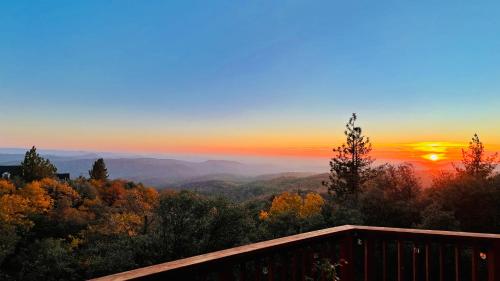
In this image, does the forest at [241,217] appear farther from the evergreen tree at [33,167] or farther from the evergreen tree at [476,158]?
the evergreen tree at [33,167]

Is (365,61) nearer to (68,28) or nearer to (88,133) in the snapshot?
(68,28)

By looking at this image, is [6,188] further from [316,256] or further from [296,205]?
[316,256]

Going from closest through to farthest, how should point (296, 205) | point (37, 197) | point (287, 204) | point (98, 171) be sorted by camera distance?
1. point (296, 205)
2. point (287, 204)
3. point (37, 197)
4. point (98, 171)

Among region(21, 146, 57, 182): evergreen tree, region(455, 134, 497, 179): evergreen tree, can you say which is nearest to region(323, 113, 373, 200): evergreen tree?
region(455, 134, 497, 179): evergreen tree

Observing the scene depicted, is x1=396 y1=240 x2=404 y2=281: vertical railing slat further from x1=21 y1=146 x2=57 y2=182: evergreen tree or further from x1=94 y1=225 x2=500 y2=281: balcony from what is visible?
x1=21 y1=146 x2=57 y2=182: evergreen tree

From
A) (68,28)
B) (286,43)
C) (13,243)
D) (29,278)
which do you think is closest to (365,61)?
(286,43)

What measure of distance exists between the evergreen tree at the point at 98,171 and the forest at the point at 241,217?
54.7 feet

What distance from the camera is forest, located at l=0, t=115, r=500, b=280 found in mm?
18016

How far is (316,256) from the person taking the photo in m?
2.28

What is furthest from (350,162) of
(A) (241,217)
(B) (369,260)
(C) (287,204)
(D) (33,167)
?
(D) (33,167)

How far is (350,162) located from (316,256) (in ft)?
86.9

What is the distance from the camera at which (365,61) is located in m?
10.6

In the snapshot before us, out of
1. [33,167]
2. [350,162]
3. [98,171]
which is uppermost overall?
[350,162]

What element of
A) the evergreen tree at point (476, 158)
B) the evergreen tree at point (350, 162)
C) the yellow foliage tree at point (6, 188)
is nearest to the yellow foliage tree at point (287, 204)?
the evergreen tree at point (350, 162)
